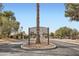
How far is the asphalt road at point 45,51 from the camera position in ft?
88.2

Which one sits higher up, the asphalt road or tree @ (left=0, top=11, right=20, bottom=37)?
tree @ (left=0, top=11, right=20, bottom=37)

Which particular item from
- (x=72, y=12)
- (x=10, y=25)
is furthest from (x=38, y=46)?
(x=72, y=12)

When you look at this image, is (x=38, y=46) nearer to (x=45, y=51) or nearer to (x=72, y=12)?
(x=45, y=51)

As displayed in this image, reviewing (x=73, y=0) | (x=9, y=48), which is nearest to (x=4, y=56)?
(x=9, y=48)

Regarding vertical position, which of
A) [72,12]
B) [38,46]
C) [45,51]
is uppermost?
[72,12]

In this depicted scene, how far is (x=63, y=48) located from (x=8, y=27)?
1.27 metres

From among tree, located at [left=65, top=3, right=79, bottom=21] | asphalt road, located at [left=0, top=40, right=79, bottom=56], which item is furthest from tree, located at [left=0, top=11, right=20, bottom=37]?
tree, located at [left=65, top=3, right=79, bottom=21]

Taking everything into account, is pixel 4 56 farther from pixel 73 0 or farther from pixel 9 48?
pixel 73 0

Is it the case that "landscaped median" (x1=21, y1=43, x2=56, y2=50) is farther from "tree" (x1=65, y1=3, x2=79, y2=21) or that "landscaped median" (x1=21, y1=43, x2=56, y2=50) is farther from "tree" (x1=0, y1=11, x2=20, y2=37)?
"tree" (x1=65, y1=3, x2=79, y2=21)

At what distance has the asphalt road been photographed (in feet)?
88.2

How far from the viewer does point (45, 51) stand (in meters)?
27.0

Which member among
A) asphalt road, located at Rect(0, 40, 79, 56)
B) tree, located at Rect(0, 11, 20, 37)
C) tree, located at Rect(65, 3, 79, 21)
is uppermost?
tree, located at Rect(65, 3, 79, 21)

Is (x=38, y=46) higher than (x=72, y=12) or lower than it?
lower

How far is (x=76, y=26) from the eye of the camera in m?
27.0
